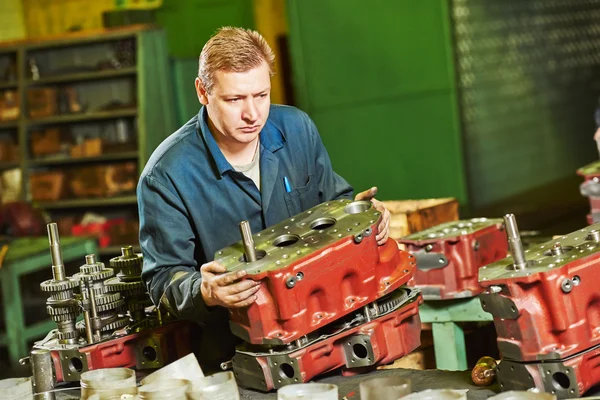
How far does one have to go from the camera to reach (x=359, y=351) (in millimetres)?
2631

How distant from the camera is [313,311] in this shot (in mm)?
2537

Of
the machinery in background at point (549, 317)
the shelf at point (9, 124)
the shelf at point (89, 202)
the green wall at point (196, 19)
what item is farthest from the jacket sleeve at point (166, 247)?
the green wall at point (196, 19)

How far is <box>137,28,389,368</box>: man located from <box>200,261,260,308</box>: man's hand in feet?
0.20

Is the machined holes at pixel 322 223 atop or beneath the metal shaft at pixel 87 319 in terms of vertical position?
atop

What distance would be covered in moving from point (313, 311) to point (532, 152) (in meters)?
6.76

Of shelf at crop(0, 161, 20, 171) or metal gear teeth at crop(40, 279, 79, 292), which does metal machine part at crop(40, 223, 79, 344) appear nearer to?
metal gear teeth at crop(40, 279, 79, 292)

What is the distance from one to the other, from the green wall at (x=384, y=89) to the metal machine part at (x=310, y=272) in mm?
4871

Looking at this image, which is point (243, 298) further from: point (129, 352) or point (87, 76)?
point (87, 76)

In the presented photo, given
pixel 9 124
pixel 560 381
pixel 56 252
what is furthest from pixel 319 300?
pixel 9 124

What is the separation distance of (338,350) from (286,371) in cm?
17

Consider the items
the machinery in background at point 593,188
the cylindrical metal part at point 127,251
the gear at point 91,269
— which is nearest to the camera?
the gear at point 91,269

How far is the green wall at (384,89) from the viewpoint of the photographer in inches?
290

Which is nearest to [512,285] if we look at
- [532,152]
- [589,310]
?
[589,310]

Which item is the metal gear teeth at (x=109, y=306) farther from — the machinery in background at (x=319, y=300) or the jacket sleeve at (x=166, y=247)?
the machinery in background at (x=319, y=300)
